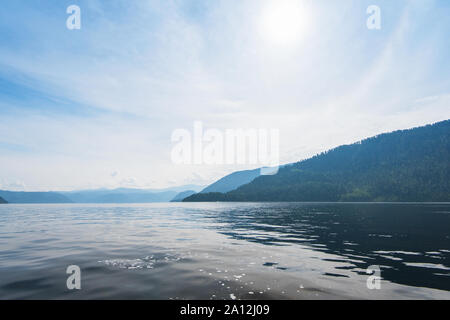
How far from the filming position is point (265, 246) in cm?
2767

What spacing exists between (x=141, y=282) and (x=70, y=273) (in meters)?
6.06
